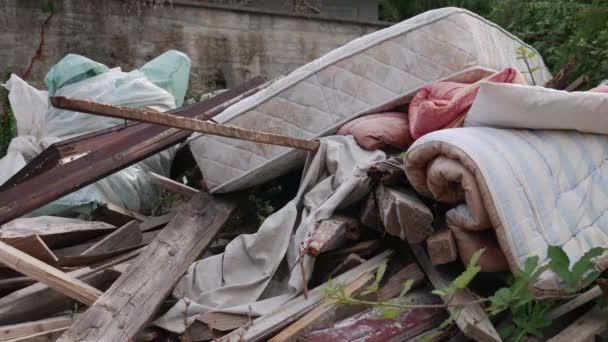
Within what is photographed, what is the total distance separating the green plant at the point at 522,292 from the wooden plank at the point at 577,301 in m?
0.14

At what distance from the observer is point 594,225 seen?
7.91ft

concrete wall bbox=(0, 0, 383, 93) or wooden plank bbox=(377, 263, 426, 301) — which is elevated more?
wooden plank bbox=(377, 263, 426, 301)

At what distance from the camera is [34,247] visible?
299 centimetres

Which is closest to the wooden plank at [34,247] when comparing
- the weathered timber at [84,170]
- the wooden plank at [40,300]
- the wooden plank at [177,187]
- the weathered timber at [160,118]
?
the wooden plank at [40,300]

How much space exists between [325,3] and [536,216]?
26.6 feet

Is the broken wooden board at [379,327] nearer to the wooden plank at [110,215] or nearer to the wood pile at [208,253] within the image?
the wood pile at [208,253]

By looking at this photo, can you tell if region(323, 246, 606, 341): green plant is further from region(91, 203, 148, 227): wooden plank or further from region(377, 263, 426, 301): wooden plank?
region(91, 203, 148, 227): wooden plank

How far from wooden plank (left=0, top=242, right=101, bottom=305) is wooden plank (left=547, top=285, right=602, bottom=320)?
1.68 metres

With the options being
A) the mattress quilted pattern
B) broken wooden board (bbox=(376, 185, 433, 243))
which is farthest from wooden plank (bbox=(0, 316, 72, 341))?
the mattress quilted pattern

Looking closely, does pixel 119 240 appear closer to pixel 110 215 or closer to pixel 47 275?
pixel 110 215

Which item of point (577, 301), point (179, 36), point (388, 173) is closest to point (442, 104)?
point (388, 173)

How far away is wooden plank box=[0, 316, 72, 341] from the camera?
8.58ft

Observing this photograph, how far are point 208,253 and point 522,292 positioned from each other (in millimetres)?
1665

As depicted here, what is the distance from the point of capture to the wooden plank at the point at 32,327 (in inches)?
103
